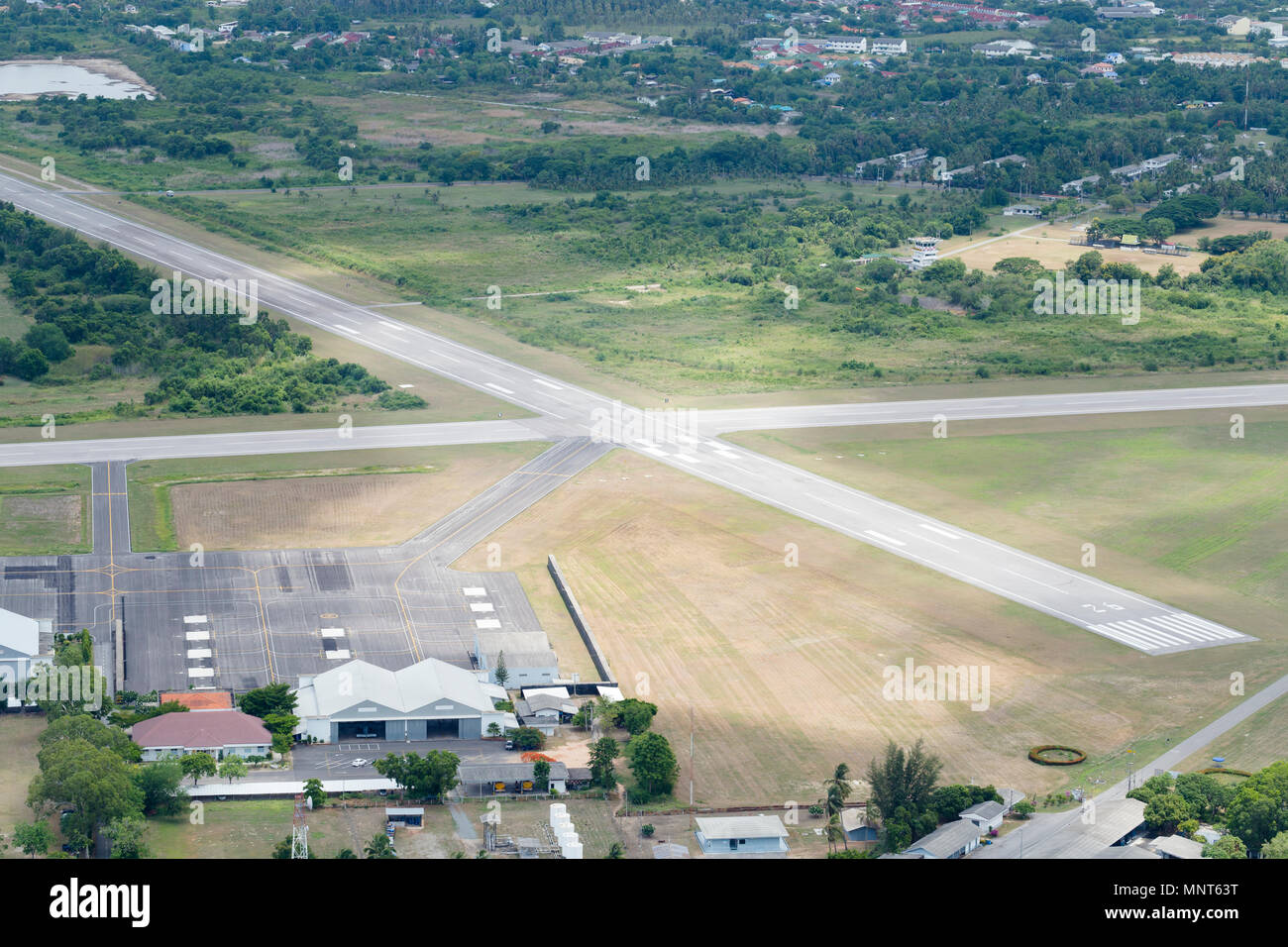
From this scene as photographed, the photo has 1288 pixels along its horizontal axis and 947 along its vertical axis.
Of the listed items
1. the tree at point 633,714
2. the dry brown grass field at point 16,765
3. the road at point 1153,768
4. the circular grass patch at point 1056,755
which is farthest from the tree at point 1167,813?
the dry brown grass field at point 16,765

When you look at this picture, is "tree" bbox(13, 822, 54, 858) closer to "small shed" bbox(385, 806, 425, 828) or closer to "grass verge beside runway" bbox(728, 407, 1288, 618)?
"small shed" bbox(385, 806, 425, 828)

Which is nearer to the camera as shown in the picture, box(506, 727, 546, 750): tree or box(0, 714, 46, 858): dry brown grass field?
box(0, 714, 46, 858): dry brown grass field

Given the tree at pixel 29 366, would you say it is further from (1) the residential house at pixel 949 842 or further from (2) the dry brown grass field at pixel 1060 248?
(1) the residential house at pixel 949 842

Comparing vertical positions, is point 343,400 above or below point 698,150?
below

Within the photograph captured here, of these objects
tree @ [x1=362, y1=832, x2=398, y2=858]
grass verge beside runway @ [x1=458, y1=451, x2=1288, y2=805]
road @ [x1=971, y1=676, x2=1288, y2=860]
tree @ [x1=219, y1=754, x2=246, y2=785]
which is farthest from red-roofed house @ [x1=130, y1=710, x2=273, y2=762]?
road @ [x1=971, y1=676, x2=1288, y2=860]

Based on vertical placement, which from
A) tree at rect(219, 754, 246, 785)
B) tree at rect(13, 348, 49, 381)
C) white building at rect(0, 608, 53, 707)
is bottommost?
tree at rect(219, 754, 246, 785)
